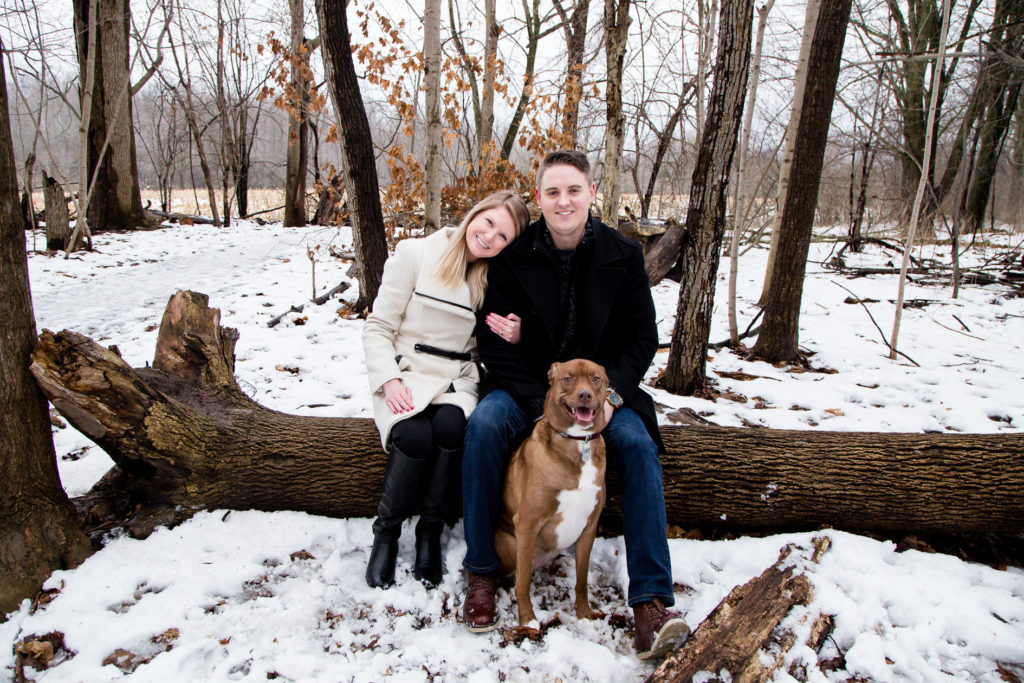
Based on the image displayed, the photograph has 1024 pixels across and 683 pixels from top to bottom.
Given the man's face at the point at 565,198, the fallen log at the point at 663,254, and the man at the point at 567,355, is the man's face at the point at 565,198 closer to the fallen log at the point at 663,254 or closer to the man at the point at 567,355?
the man at the point at 567,355

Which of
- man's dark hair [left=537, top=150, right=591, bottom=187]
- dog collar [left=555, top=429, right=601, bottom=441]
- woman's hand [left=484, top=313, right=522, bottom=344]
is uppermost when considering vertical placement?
man's dark hair [left=537, top=150, right=591, bottom=187]

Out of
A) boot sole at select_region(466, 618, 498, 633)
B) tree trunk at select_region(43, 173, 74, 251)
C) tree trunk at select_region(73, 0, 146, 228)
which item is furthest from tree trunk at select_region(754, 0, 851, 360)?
tree trunk at select_region(73, 0, 146, 228)

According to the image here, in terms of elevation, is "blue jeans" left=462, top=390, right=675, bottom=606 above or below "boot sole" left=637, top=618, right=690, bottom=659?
above

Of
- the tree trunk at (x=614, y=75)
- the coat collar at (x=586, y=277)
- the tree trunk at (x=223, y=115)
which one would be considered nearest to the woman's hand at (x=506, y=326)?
the coat collar at (x=586, y=277)

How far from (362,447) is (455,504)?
2.06 feet

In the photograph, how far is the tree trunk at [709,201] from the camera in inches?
171

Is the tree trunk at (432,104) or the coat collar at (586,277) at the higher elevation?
the tree trunk at (432,104)

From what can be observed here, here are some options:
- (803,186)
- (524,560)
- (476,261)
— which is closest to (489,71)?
(803,186)

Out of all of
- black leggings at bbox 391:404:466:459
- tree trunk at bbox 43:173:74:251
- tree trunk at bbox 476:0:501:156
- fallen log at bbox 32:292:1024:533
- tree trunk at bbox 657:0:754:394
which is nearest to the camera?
black leggings at bbox 391:404:466:459

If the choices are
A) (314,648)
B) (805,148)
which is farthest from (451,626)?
(805,148)

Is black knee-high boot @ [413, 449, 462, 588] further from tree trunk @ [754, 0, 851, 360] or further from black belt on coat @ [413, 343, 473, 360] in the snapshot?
tree trunk @ [754, 0, 851, 360]

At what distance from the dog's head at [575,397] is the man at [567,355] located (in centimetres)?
21

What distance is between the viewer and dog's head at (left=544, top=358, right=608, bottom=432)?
2359mm

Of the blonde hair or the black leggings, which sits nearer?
the black leggings
